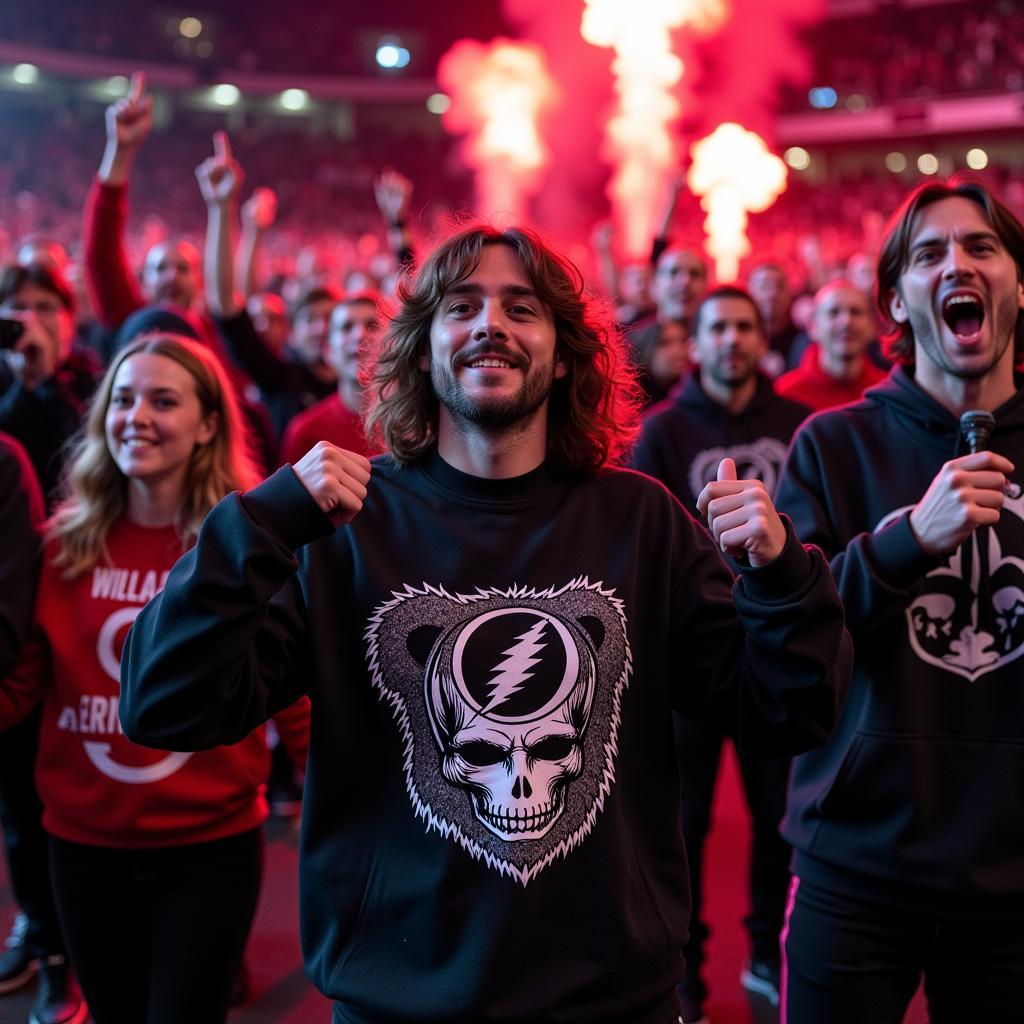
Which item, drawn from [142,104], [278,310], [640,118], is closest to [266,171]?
[640,118]

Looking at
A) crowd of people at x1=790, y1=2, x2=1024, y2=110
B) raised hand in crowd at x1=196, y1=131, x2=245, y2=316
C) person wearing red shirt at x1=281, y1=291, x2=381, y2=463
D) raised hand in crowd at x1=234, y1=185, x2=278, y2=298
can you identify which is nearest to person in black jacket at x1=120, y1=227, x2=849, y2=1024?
person wearing red shirt at x1=281, y1=291, x2=381, y2=463

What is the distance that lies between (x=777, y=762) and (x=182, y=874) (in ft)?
7.03

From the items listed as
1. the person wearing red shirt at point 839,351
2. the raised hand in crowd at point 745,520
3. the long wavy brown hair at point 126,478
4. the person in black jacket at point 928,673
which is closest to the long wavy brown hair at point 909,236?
the person in black jacket at point 928,673

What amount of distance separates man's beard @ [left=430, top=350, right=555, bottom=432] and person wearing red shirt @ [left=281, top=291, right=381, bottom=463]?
8.78 ft

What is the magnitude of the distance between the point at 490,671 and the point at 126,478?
5.09 ft

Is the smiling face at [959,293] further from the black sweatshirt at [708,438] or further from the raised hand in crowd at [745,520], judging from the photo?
the black sweatshirt at [708,438]

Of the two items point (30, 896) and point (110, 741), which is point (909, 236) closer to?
point (110, 741)

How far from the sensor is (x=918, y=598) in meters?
2.50

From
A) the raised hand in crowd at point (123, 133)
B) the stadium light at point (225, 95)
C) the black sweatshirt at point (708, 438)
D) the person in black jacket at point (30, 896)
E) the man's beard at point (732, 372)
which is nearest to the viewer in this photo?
the person in black jacket at point (30, 896)

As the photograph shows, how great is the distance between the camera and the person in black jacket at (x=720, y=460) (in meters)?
4.01

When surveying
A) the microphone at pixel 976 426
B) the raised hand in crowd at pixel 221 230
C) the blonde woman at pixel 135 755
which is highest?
the raised hand in crowd at pixel 221 230

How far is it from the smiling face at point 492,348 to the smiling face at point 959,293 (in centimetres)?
93

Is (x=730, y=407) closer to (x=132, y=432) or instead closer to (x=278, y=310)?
(x=132, y=432)

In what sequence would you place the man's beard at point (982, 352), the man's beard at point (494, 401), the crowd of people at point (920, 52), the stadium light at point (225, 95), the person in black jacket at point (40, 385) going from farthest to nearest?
the stadium light at point (225, 95) → the crowd of people at point (920, 52) → the person in black jacket at point (40, 385) → the man's beard at point (982, 352) → the man's beard at point (494, 401)
